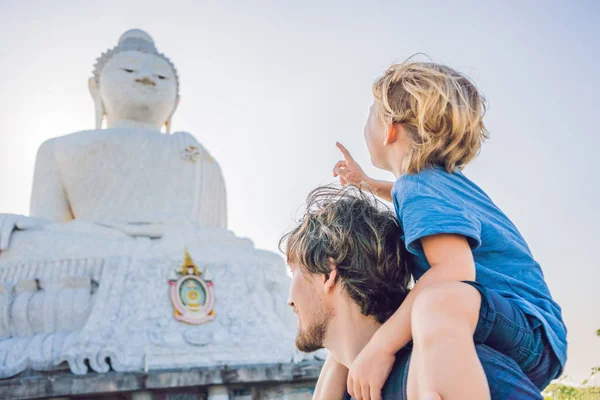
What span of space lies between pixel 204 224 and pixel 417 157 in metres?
7.08

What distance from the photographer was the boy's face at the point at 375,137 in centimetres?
192

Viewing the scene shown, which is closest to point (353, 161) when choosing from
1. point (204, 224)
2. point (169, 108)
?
point (204, 224)

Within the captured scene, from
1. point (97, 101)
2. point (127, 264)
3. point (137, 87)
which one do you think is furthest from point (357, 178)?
point (97, 101)

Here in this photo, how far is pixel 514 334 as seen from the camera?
1.51 meters

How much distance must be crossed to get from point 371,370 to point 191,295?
17.2ft

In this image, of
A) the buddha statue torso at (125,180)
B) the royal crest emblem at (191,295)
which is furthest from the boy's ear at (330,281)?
the buddha statue torso at (125,180)

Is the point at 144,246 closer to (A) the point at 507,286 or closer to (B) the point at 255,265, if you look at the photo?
(B) the point at 255,265

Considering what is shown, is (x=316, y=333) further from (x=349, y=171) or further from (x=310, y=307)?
(x=349, y=171)

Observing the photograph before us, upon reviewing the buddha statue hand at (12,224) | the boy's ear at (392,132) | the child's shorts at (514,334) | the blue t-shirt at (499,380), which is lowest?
the blue t-shirt at (499,380)

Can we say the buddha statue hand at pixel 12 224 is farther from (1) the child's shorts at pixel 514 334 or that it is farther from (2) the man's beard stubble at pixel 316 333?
(1) the child's shorts at pixel 514 334

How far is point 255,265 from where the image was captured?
23.7ft

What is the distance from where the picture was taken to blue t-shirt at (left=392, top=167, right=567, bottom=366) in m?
1.58

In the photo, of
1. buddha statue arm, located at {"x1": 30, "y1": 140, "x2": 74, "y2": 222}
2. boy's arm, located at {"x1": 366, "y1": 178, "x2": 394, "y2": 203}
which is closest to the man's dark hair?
boy's arm, located at {"x1": 366, "y1": 178, "x2": 394, "y2": 203}

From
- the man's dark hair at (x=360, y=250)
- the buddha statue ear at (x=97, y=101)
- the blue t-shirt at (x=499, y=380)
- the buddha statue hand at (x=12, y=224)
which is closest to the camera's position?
the blue t-shirt at (x=499, y=380)
